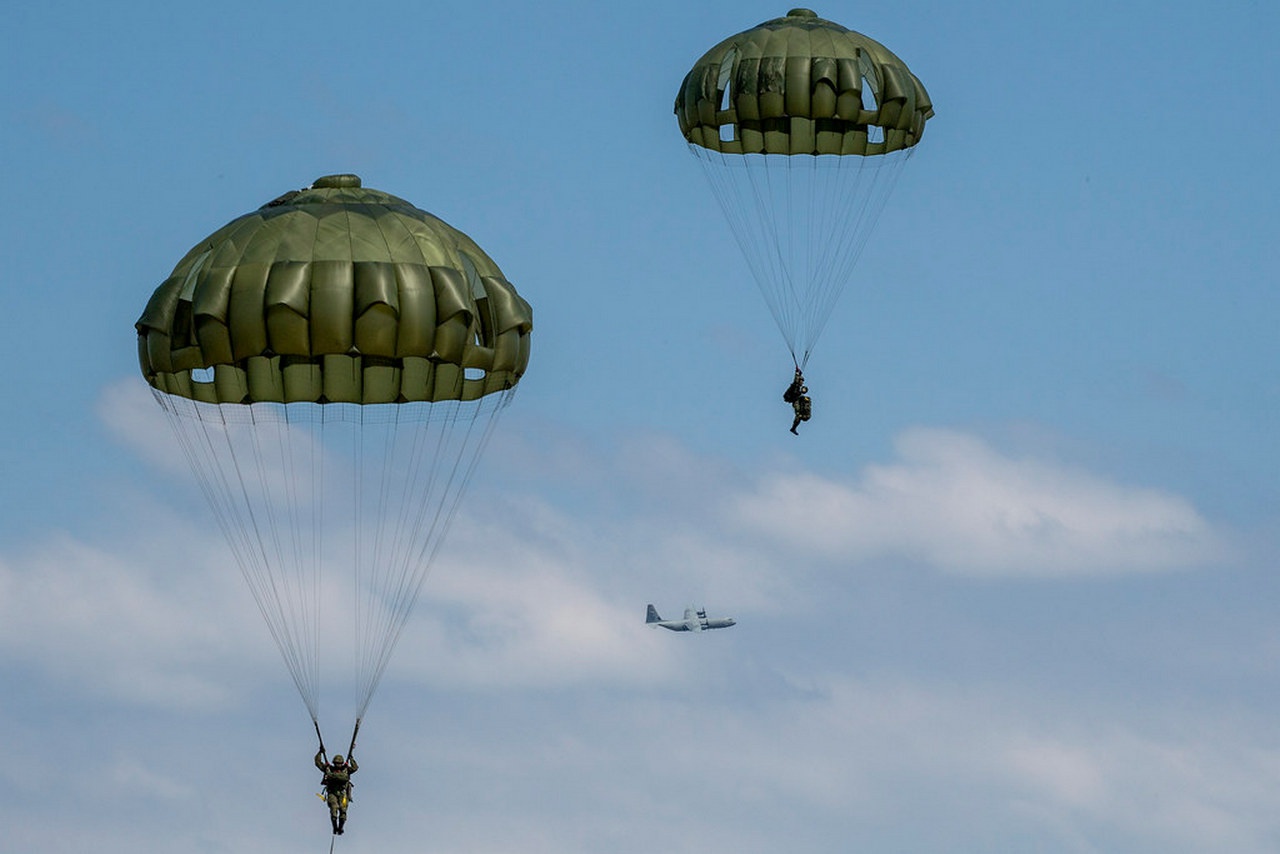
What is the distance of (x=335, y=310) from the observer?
51.8 metres

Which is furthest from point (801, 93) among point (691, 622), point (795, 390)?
point (691, 622)

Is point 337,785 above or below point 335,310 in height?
below

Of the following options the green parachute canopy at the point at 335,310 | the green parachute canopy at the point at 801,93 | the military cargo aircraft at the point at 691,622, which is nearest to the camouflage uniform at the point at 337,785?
the green parachute canopy at the point at 335,310

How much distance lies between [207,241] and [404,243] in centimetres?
352

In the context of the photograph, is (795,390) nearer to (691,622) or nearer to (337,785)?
(337,785)

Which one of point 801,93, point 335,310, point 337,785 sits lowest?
point 337,785

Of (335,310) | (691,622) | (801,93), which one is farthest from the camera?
(691,622)

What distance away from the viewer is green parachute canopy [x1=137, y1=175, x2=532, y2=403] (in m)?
51.9

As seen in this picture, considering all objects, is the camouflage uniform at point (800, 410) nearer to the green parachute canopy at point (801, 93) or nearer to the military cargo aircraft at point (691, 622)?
the green parachute canopy at point (801, 93)

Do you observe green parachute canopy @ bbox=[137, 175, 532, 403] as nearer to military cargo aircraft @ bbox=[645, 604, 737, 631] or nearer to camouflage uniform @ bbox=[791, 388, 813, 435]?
camouflage uniform @ bbox=[791, 388, 813, 435]

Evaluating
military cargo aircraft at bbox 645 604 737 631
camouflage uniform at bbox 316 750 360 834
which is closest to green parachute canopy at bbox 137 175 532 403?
camouflage uniform at bbox 316 750 360 834

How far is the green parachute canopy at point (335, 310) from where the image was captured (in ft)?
170

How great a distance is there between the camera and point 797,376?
204ft

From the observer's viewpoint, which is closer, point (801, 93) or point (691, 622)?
point (801, 93)
